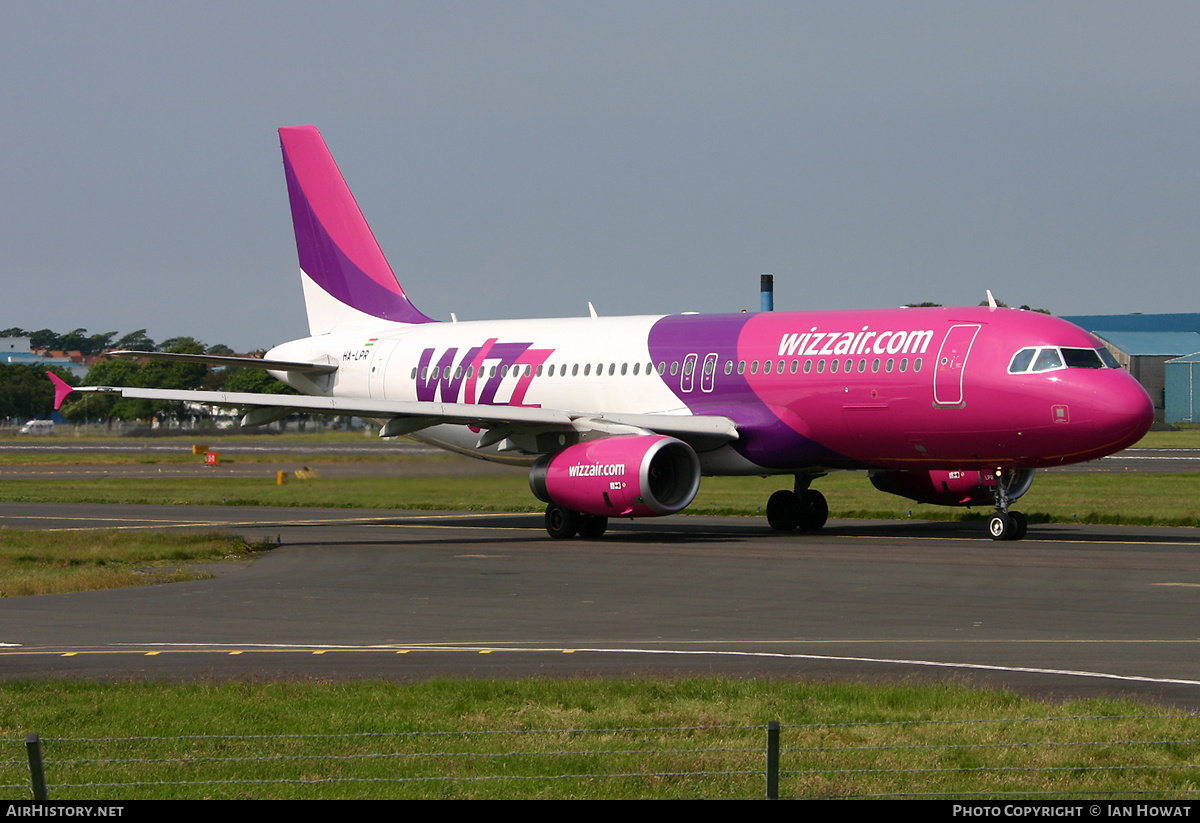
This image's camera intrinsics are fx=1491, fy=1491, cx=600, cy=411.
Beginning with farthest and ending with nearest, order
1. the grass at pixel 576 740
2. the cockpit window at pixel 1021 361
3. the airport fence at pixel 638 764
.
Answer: the cockpit window at pixel 1021 361 < the grass at pixel 576 740 < the airport fence at pixel 638 764

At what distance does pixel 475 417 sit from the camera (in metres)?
32.7

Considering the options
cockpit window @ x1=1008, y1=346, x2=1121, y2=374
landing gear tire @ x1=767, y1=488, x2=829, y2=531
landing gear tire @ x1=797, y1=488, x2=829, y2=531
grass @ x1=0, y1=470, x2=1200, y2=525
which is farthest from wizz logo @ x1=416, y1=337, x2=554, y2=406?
cockpit window @ x1=1008, y1=346, x2=1121, y2=374

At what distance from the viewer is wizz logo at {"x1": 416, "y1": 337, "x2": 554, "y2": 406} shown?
3794 cm

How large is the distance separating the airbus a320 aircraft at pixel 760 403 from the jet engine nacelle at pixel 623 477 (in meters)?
0.04

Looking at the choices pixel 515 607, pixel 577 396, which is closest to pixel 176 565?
pixel 515 607

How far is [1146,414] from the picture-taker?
28344mm

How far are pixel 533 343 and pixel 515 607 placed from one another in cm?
1788

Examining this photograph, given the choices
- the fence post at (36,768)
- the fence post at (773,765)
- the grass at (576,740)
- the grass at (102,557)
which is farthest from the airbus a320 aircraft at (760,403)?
the fence post at (36,768)

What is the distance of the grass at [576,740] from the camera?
9820mm

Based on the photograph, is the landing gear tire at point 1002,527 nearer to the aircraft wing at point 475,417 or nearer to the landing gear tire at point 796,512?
the landing gear tire at point 796,512

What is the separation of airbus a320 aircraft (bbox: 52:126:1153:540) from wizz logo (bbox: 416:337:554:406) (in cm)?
5

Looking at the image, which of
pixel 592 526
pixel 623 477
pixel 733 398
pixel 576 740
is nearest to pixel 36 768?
pixel 576 740
